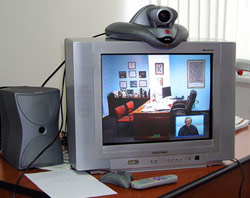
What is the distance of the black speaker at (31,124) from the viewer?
3.93ft

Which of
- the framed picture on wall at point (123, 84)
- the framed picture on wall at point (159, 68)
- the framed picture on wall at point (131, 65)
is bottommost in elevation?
the framed picture on wall at point (123, 84)

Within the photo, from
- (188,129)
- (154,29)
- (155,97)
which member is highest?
(154,29)

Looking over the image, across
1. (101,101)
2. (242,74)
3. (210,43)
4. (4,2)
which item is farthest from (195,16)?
(101,101)

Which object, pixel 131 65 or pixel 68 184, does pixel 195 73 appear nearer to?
pixel 131 65

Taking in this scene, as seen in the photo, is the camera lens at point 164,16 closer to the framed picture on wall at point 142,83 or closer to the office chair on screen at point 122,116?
the framed picture on wall at point 142,83

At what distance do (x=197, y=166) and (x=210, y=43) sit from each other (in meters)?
0.41

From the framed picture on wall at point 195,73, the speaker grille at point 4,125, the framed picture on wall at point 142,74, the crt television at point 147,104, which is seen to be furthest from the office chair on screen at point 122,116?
the speaker grille at point 4,125

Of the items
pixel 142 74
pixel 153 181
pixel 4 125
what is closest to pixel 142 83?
pixel 142 74

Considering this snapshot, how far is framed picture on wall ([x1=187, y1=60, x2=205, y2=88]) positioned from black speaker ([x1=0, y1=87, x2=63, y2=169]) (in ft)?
1.43

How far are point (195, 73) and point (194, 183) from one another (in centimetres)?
36

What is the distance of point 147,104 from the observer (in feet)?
3.97

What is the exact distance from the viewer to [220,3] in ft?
9.20

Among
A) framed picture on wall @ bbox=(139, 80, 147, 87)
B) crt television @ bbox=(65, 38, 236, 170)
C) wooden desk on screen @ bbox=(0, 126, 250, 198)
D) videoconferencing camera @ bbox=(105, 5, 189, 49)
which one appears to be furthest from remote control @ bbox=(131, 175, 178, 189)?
videoconferencing camera @ bbox=(105, 5, 189, 49)

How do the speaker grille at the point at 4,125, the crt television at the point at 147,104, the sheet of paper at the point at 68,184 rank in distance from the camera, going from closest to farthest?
the sheet of paper at the point at 68,184
the crt television at the point at 147,104
the speaker grille at the point at 4,125
